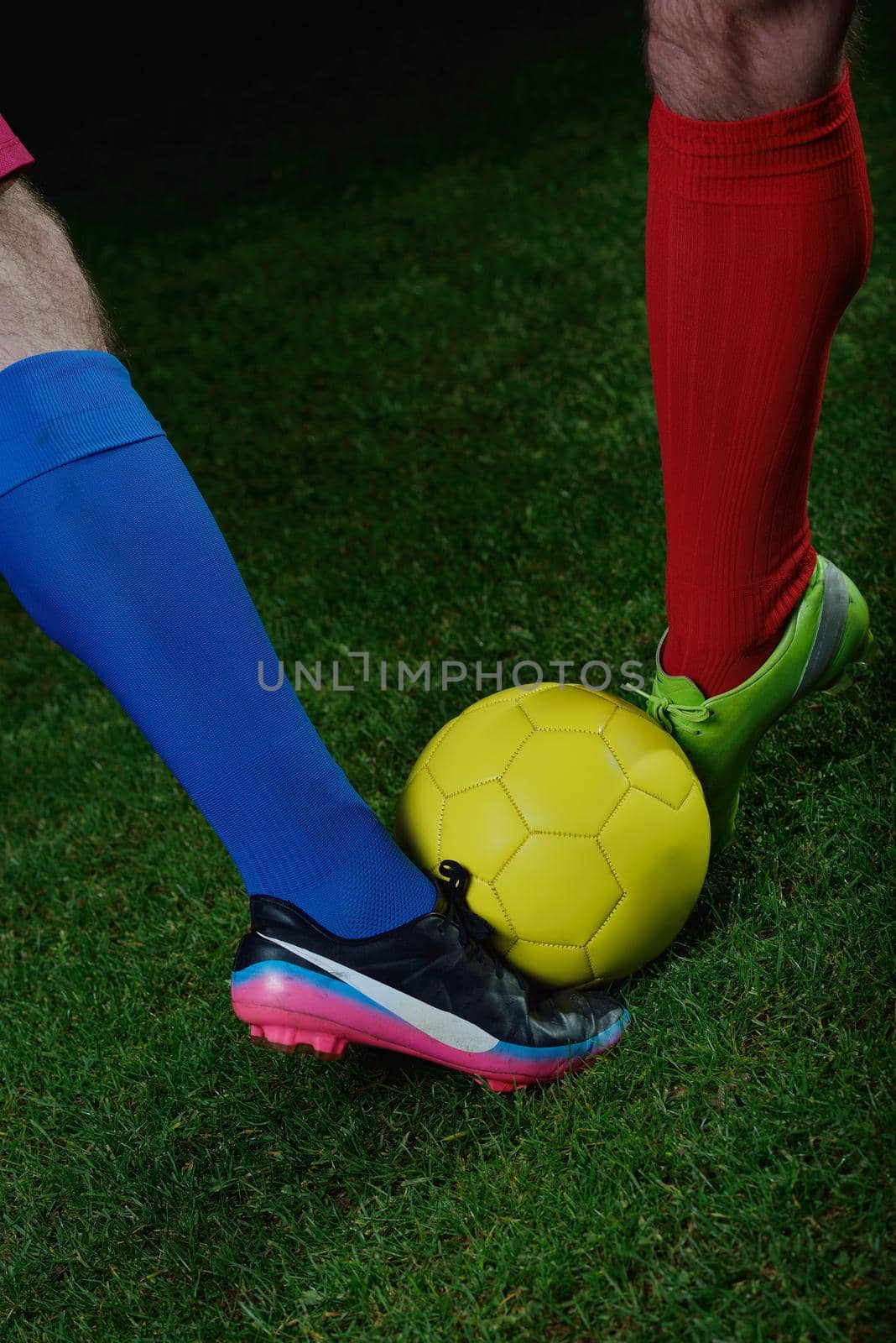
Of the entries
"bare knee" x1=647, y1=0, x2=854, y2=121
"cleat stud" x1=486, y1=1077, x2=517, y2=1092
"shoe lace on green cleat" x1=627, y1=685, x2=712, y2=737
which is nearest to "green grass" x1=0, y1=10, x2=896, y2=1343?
"cleat stud" x1=486, y1=1077, x2=517, y2=1092

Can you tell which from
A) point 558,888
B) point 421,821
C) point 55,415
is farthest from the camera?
point 421,821

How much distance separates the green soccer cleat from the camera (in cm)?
161

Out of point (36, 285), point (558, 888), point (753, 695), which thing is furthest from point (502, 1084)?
point (36, 285)

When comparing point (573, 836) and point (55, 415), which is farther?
point (573, 836)

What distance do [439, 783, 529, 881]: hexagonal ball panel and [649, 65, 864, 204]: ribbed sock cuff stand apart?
757 millimetres

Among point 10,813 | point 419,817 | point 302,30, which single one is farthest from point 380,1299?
point 302,30

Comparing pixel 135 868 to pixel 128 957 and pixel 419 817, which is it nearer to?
pixel 128 957

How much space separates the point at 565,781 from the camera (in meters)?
1.49

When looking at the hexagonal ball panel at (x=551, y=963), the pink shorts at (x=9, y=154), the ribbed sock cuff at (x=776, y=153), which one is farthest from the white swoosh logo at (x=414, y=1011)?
the ribbed sock cuff at (x=776, y=153)

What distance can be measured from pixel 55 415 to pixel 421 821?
674 mm

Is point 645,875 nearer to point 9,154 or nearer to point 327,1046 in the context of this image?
point 327,1046

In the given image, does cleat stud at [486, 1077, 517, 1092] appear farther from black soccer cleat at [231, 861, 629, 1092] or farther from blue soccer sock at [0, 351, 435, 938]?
blue soccer sock at [0, 351, 435, 938]

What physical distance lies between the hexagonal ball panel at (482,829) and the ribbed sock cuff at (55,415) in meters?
0.60

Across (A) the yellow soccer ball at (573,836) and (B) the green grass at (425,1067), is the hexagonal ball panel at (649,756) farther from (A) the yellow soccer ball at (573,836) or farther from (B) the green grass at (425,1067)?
(B) the green grass at (425,1067)
